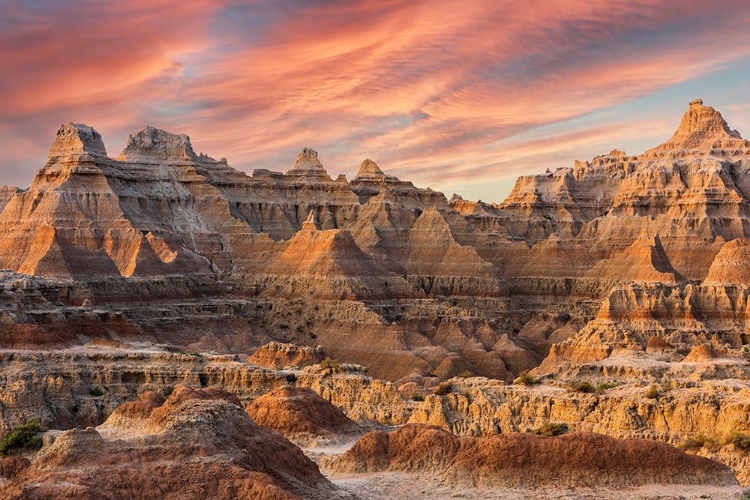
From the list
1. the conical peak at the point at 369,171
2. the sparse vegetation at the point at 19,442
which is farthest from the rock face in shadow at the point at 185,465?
the conical peak at the point at 369,171

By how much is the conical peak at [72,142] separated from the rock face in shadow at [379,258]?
0.99 ft

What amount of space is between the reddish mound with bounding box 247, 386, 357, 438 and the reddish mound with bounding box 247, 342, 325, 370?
25663 millimetres

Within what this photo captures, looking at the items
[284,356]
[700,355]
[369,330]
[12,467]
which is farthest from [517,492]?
[369,330]

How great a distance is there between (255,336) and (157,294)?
12173 mm

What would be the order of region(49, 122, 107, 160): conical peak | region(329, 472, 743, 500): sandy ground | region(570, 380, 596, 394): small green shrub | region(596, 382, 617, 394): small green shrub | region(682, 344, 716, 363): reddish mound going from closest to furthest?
region(329, 472, 743, 500): sandy ground < region(596, 382, 617, 394): small green shrub < region(570, 380, 596, 394): small green shrub < region(682, 344, 716, 363): reddish mound < region(49, 122, 107, 160): conical peak

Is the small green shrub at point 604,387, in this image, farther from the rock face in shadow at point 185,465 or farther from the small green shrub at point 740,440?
the rock face in shadow at point 185,465

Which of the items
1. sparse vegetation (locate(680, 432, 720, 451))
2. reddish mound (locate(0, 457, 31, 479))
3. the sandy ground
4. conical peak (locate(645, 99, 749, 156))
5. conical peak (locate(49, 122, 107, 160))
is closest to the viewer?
reddish mound (locate(0, 457, 31, 479))

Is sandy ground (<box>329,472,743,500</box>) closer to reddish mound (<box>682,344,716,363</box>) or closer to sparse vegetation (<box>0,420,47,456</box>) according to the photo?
sparse vegetation (<box>0,420,47,456</box>)

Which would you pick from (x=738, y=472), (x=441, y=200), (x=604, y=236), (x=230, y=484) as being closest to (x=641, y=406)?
(x=738, y=472)

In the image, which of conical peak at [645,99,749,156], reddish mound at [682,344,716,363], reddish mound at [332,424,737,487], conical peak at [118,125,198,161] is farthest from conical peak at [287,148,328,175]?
reddish mound at [332,424,737,487]

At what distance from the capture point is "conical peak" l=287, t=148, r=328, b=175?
177 m

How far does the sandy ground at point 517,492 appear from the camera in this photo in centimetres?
3161

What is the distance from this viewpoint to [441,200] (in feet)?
568

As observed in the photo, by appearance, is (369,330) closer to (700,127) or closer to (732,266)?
(732,266)
